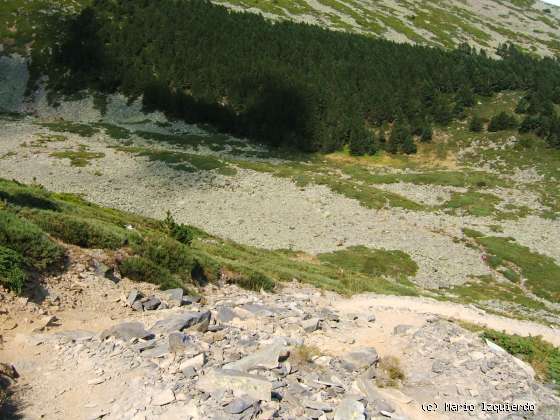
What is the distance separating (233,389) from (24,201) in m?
17.0

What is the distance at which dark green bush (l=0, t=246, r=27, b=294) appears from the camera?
11.0m

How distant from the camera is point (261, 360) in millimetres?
10320

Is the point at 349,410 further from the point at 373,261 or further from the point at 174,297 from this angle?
the point at 373,261

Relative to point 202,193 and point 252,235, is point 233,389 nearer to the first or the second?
point 252,235

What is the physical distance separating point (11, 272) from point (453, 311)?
21.3 m

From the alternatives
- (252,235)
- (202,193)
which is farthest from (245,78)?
(252,235)

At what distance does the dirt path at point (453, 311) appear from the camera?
70.2ft

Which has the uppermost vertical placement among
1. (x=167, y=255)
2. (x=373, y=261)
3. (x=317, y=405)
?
(x=317, y=405)

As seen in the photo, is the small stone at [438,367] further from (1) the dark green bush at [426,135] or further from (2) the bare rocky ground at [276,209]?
(1) the dark green bush at [426,135]

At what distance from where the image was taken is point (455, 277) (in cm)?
3834

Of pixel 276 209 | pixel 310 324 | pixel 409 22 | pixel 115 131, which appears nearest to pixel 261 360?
pixel 310 324

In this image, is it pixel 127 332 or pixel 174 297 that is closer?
pixel 127 332

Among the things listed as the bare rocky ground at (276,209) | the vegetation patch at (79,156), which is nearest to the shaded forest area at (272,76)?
the bare rocky ground at (276,209)

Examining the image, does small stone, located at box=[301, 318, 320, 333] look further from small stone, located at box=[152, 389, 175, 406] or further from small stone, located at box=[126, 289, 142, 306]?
small stone, located at box=[152, 389, 175, 406]
